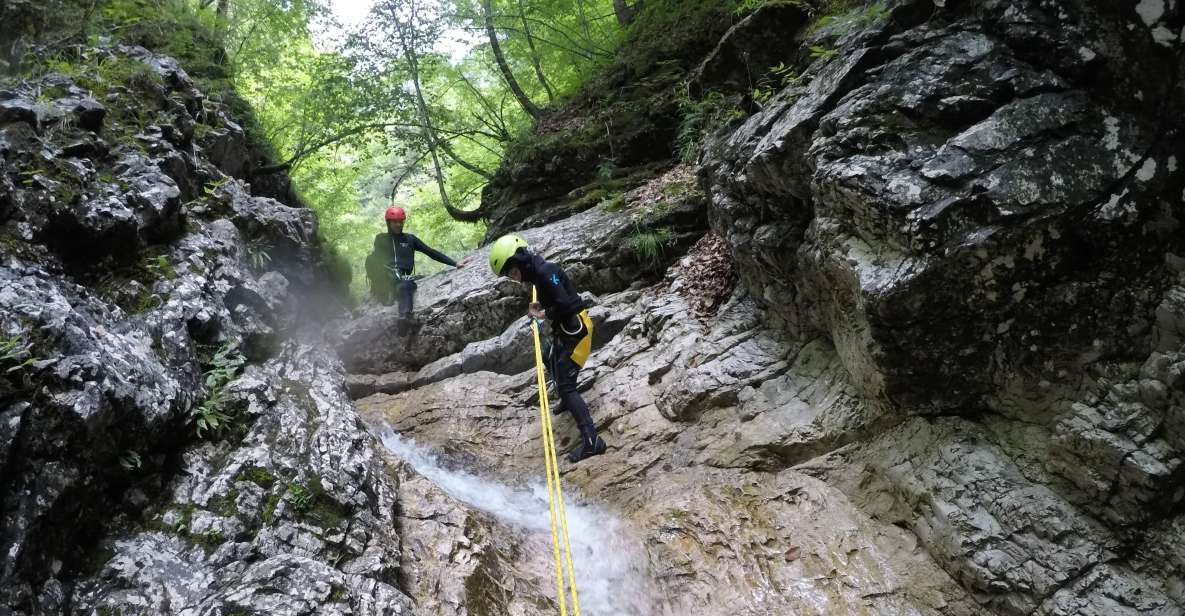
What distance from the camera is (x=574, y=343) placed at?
6582mm

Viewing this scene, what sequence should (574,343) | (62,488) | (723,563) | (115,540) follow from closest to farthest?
(62,488)
(115,540)
(723,563)
(574,343)

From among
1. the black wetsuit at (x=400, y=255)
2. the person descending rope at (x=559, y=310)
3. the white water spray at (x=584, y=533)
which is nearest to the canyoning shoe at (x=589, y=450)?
the person descending rope at (x=559, y=310)

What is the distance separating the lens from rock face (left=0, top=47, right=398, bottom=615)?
3.38 metres

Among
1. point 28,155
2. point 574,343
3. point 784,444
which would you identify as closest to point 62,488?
point 28,155

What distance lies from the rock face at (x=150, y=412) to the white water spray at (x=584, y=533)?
1.10 m

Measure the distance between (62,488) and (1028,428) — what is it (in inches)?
248

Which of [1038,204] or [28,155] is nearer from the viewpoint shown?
[1038,204]

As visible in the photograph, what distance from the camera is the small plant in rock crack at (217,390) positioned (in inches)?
188

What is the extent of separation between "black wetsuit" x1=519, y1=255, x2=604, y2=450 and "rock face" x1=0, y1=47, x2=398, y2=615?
212 cm

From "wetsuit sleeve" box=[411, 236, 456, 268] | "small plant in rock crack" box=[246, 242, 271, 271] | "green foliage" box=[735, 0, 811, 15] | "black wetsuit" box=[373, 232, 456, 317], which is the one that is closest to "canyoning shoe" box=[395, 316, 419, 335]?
"black wetsuit" box=[373, 232, 456, 317]

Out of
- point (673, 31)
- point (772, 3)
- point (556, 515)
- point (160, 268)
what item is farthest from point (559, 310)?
point (673, 31)

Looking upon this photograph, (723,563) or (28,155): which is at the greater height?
(28,155)

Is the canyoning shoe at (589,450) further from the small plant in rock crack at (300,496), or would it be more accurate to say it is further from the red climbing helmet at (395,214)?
the red climbing helmet at (395,214)

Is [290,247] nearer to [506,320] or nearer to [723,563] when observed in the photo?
[506,320]
